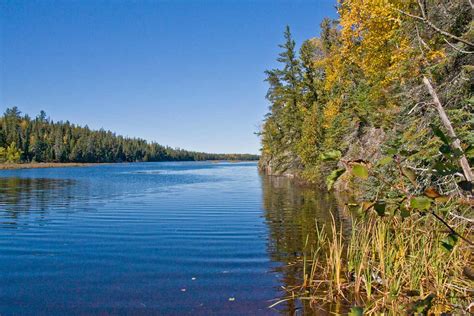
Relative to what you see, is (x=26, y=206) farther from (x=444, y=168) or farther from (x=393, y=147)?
(x=444, y=168)

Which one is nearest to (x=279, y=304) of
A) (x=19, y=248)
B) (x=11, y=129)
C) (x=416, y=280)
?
(x=416, y=280)

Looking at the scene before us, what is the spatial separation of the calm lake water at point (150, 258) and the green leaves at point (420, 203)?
18.6ft

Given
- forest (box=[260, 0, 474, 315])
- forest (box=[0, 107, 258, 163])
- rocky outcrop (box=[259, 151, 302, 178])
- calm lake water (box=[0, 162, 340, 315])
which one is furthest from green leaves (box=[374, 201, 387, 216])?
forest (box=[0, 107, 258, 163])

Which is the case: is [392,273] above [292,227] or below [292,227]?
above

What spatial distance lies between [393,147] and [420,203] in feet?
1.86

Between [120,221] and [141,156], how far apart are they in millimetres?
173648

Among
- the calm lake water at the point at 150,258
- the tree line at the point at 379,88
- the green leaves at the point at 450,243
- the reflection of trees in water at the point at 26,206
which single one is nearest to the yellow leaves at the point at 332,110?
the tree line at the point at 379,88

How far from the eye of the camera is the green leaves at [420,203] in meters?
1.74

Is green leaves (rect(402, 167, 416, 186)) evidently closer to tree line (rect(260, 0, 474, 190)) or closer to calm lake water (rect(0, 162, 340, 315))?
tree line (rect(260, 0, 474, 190))

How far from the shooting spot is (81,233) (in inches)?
563

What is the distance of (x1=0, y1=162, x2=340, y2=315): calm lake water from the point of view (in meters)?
7.35

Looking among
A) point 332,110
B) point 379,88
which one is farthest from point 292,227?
point 332,110

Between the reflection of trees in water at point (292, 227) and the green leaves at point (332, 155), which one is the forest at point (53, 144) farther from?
the green leaves at point (332, 155)

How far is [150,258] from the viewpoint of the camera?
10750mm
